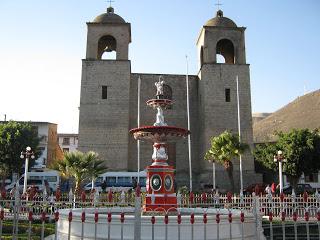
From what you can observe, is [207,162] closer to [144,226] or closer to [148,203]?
[148,203]

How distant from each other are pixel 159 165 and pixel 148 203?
1.11 meters

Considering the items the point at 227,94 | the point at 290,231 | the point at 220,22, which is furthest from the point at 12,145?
the point at 290,231

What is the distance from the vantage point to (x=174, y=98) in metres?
33.2

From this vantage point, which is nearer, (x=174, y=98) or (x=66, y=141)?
(x=174, y=98)

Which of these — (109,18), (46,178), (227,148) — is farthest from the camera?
(109,18)

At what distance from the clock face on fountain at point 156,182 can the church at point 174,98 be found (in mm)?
19763

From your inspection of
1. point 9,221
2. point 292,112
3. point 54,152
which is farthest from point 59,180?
point 292,112

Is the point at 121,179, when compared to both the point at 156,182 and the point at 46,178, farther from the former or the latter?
the point at 156,182

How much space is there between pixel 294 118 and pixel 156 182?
1540 inches

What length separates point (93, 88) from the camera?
31.0 meters

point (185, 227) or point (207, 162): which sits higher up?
point (207, 162)

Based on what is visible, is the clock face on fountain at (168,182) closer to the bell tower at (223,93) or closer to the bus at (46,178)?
the bell tower at (223,93)

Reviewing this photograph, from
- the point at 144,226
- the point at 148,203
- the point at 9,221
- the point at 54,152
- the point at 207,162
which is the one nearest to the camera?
the point at 144,226

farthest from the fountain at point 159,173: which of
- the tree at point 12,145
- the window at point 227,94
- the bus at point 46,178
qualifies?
the tree at point 12,145
